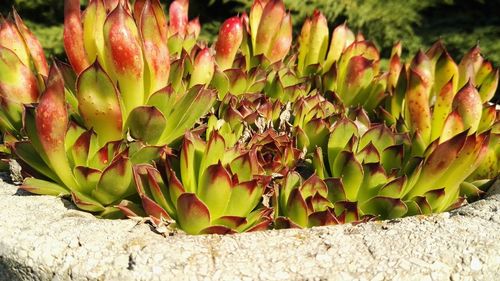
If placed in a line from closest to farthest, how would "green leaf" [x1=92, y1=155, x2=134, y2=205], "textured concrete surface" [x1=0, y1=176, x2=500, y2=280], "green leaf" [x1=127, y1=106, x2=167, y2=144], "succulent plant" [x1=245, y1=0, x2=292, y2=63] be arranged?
"textured concrete surface" [x1=0, y1=176, x2=500, y2=280] → "green leaf" [x1=92, y1=155, x2=134, y2=205] → "green leaf" [x1=127, y1=106, x2=167, y2=144] → "succulent plant" [x1=245, y1=0, x2=292, y2=63]

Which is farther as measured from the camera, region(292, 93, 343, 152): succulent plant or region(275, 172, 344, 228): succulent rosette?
region(292, 93, 343, 152): succulent plant

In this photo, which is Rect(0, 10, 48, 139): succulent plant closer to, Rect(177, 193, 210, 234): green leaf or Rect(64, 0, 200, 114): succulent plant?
Rect(64, 0, 200, 114): succulent plant

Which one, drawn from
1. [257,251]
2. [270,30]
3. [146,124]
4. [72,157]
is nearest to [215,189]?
[257,251]

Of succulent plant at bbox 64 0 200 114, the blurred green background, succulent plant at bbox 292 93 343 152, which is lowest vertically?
the blurred green background

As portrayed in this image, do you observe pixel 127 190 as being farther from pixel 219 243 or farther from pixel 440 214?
pixel 440 214

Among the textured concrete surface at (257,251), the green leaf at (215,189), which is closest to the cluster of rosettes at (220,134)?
the green leaf at (215,189)

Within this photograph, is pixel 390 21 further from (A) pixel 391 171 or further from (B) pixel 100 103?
(B) pixel 100 103

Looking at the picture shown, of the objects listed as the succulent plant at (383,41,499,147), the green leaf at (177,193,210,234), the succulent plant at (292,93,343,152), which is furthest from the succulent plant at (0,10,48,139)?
the succulent plant at (383,41,499,147)
